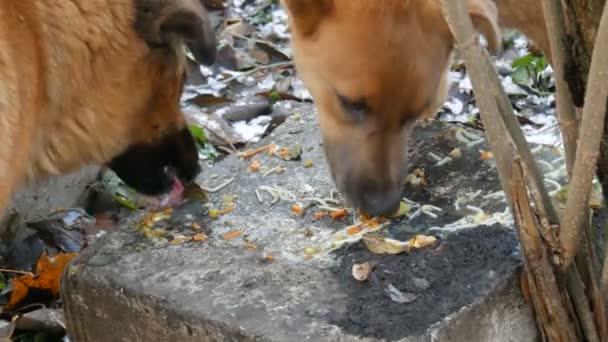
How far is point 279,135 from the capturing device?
11.3ft

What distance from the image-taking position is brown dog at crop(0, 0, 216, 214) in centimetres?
255

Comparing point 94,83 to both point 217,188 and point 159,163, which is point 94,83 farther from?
point 217,188

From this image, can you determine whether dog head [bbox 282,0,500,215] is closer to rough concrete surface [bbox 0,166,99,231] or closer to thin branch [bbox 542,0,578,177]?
thin branch [bbox 542,0,578,177]

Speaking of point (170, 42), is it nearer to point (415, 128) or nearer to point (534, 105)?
point (415, 128)

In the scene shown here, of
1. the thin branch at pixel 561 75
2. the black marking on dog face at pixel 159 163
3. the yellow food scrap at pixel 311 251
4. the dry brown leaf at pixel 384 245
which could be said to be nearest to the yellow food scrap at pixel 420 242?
the dry brown leaf at pixel 384 245

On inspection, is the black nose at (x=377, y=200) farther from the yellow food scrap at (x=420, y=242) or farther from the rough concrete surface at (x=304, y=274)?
the yellow food scrap at (x=420, y=242)

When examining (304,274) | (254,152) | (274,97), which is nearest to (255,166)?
(254,152)

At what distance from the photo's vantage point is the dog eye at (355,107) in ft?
9.04

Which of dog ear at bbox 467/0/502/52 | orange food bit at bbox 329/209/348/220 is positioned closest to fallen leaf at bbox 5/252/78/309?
orange food bit at bbox 329/209/348/220

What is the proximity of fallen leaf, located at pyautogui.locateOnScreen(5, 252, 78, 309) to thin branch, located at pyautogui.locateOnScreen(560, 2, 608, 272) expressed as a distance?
171 centimetres

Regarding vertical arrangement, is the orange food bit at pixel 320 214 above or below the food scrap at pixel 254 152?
above

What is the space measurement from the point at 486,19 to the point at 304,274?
92cm

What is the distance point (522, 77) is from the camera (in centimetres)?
469

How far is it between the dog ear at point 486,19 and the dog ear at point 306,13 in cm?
42
